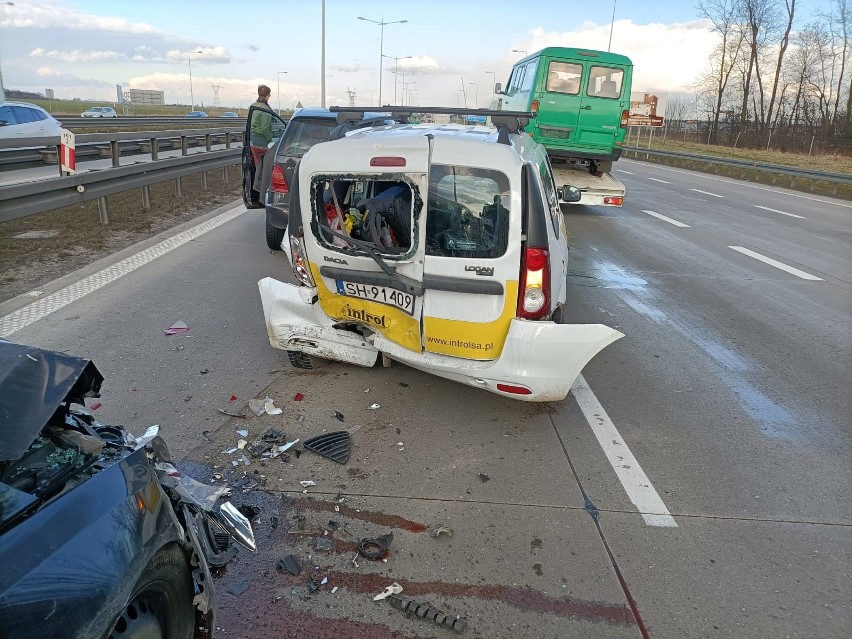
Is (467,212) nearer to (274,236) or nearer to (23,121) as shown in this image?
(274,236)

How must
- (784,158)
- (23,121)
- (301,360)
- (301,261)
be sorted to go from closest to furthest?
(301,261) < (301,360) < (23,121) < (784,158)

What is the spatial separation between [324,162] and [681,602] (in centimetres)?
315

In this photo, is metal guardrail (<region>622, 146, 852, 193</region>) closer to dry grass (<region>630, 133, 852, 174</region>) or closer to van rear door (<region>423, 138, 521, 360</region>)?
dry grass (<region>630, 133, 852, 174</region>)

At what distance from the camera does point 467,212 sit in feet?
13.4

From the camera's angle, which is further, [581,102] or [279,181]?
[581,102]

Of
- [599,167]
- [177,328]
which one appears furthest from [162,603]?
[599,167]

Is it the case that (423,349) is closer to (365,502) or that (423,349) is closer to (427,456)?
(427,456)

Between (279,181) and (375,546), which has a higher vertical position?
(279,181)

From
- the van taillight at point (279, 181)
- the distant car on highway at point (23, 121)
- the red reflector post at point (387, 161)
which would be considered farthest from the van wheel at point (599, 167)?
the distant car on highway at point (23, 121)

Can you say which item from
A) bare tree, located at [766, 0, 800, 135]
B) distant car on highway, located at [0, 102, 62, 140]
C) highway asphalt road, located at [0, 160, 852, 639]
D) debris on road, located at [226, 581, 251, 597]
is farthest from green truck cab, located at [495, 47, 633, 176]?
bare tree, located at [766, 0, 800, 135]

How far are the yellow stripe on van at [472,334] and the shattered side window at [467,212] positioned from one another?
0.32 m

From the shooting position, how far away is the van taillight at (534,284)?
406 centimetres

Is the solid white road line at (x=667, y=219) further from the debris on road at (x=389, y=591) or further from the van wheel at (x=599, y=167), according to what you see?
the debris on road at (x=389, y=591)

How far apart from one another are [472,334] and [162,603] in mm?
2521
